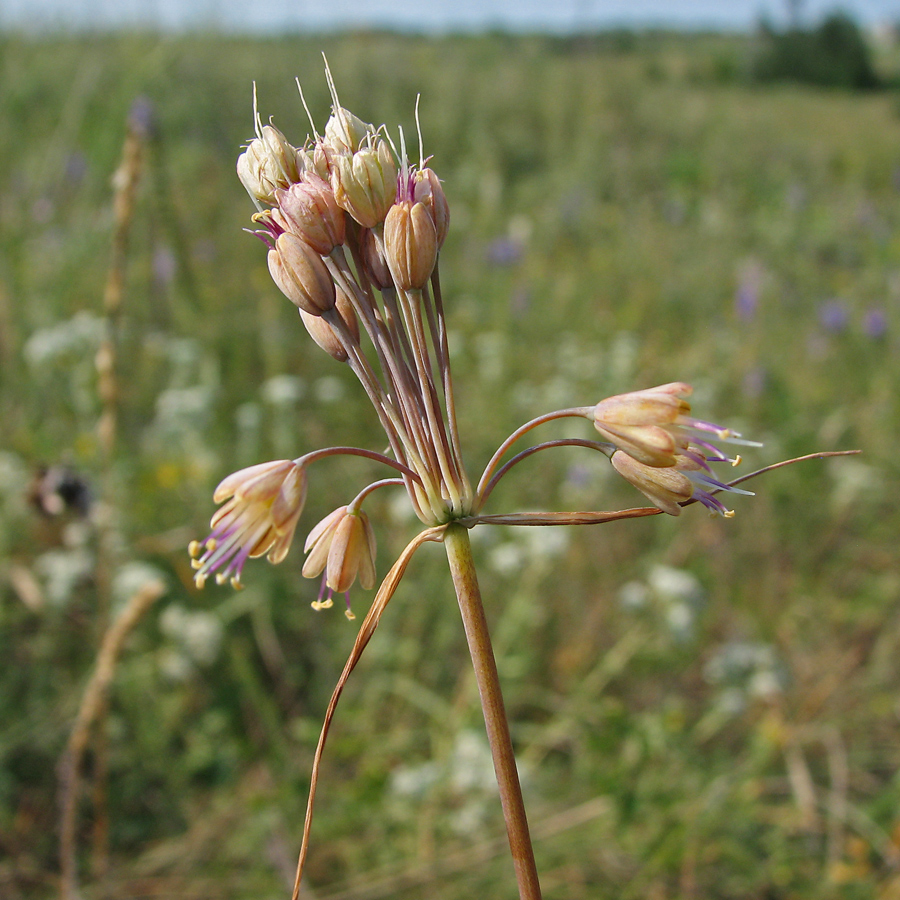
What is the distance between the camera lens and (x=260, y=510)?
0.84 m

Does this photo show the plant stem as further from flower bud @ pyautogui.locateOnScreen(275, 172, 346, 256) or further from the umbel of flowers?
flower bud @ pyautogui.locateOnScreen(275, 172, 346, 256)

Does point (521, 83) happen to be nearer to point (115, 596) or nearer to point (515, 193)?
point (515, 193)

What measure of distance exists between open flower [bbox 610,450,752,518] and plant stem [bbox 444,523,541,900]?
0.20 meters

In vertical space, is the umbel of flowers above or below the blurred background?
above

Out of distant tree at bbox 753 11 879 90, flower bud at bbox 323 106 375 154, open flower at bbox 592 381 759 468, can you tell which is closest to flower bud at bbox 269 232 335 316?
flower bud at bbox 323 106 375 154

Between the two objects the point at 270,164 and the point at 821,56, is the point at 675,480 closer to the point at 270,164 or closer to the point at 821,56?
the point at 270,164

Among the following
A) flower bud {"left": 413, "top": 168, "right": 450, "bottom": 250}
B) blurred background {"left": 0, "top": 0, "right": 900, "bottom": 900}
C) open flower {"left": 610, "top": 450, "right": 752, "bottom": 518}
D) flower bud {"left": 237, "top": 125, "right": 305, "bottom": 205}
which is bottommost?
blurred background {"left": 0, "top": 0, "right": 900, "bottom": 900}

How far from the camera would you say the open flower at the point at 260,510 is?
0.83m

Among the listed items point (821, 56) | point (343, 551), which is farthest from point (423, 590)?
point (821, 56)

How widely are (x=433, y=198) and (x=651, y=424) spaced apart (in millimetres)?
311

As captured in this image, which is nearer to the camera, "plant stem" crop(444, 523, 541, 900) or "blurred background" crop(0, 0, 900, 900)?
"plant stem" crop(444, 523, 541, 900)

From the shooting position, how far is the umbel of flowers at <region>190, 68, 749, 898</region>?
780 mm

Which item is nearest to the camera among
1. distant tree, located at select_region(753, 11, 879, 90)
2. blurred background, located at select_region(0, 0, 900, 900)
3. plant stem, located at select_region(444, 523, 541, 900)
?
plant stem, located at select_region(444, 523, 541, 900)

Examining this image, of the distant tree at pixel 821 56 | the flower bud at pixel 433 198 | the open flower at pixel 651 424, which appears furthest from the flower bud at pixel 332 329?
the distant tree at pixel 821 56
